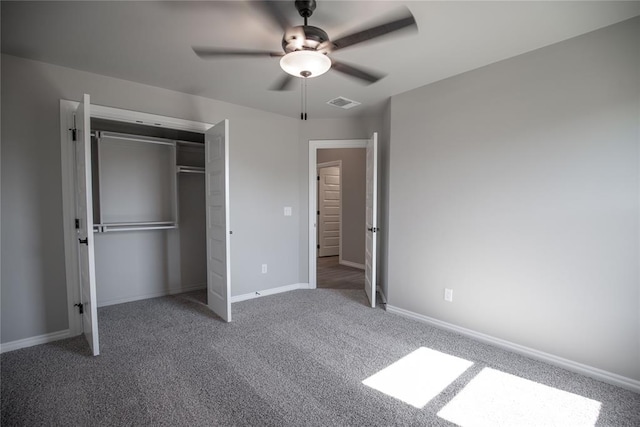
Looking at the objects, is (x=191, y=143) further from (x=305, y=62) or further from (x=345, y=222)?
(x=345, y=222)

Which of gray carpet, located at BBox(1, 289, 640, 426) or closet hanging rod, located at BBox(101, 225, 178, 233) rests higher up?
closet hanging rod, located at BBox(101, 225, 178, 233)

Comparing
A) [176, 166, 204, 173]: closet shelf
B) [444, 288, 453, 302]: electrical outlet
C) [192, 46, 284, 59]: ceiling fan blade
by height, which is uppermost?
[192, 46, 284, 59]: ceiling fan blade

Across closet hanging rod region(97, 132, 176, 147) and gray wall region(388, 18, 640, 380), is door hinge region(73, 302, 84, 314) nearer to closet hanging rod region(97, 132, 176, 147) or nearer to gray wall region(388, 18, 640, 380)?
closet hanging rod region(97, 132, 176, 147)

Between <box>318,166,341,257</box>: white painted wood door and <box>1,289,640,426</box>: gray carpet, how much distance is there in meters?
3.59

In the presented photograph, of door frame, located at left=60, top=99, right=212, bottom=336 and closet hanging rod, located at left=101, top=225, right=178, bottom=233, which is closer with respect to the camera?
door frame, located at left=60, top=99, right=212, bottom=336

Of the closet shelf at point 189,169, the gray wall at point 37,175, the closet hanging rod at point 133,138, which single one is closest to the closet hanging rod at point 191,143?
the closet hanging rod at point 133,138

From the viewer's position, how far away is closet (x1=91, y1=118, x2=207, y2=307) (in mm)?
3596

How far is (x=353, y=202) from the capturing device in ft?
19.1

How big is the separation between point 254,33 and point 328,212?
4.91 m

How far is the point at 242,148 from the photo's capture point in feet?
12.4

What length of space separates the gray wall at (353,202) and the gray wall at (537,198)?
2.40 metres

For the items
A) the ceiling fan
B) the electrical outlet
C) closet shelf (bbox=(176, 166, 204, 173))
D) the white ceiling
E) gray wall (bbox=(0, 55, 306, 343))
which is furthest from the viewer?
closet shelf (bbox=(176, 166, 204, 173))

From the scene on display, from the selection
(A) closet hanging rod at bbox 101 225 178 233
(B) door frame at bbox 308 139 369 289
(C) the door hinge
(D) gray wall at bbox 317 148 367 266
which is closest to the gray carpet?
(C) the door hinge

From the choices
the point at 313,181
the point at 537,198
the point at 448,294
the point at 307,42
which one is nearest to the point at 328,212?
the point at 313,181
